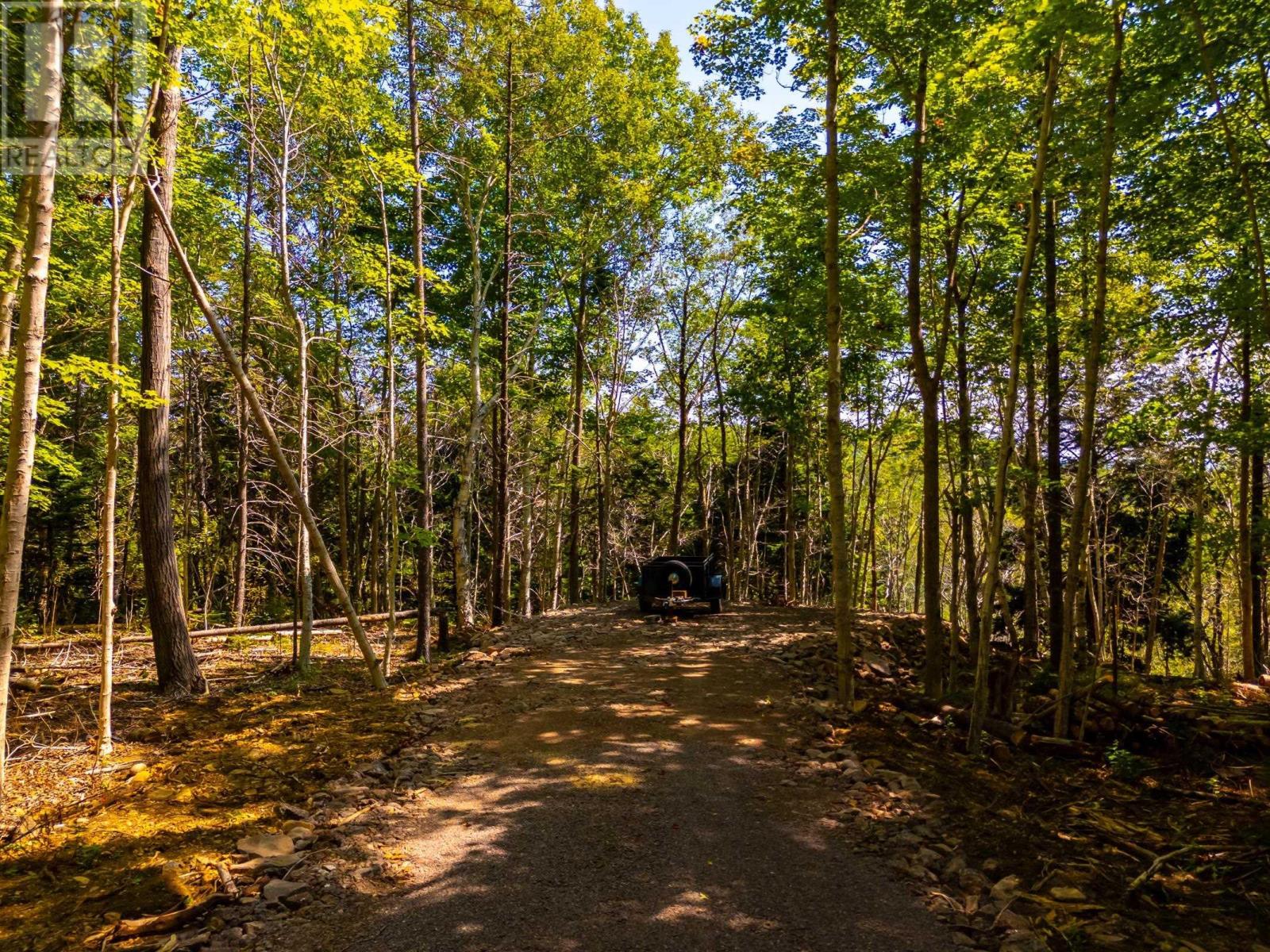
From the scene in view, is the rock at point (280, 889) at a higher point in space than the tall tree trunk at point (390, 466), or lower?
lower

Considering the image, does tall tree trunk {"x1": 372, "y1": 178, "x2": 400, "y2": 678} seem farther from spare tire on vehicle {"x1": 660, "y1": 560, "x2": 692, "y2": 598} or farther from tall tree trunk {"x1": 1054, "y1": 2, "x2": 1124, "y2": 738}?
tall tree trunk {"x1": 1054, "y1": 2, "x2": 1124, "y2": 738}

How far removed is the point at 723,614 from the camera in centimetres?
1442

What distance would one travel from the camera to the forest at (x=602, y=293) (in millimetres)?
6570

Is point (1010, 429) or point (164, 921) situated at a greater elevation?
point (1010, 429)

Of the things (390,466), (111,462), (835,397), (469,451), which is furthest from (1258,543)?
(111,462)

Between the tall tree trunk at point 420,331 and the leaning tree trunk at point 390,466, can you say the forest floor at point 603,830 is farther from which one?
the tall tree trunk at point 420,331

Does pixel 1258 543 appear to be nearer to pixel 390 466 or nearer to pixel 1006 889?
pixel 1006 889

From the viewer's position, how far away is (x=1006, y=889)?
4.04m

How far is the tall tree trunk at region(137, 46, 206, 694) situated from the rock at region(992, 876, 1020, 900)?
9721 millimetres

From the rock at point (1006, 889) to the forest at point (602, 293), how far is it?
86 cm

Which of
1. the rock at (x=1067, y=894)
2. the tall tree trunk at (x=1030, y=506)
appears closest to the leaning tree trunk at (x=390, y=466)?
the rock at (x=1067, y=894)

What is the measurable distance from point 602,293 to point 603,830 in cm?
1807

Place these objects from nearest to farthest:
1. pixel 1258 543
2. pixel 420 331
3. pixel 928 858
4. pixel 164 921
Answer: pixel 164 921
pixel 928 858
pixel 420 331
pixel 1258 543

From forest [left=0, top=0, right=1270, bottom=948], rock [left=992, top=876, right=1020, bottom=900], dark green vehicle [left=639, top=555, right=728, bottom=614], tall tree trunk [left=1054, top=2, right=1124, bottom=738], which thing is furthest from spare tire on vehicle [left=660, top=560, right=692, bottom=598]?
rock [left=992, top=876, right=1020, bottom=900]
